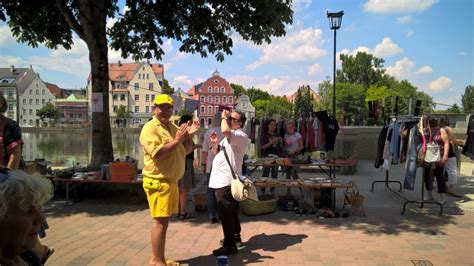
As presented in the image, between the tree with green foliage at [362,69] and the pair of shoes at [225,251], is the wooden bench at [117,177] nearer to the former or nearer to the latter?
the pair of shoes at [225,251]

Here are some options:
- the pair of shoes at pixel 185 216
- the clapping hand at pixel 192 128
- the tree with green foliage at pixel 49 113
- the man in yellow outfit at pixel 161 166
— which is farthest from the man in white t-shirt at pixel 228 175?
the tree with green foliage at pixel 49 113

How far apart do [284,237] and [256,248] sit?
62 cm

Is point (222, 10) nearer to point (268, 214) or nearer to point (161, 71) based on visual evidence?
point (268, 214)

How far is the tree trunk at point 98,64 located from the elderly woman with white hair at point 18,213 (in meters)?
7.70

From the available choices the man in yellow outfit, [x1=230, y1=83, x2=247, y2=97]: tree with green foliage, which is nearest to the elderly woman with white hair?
the man in yellow outfit

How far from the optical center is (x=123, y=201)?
8.45 meters

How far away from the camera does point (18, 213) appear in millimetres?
1955

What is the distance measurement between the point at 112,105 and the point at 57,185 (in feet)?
287

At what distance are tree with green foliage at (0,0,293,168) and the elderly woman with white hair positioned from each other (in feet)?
25.4

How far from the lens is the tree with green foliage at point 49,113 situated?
308 feet

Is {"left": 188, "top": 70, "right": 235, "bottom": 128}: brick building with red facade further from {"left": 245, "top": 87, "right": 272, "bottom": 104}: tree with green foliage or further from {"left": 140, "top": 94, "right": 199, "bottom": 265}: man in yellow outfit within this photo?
{"left": 140, "top": 94, "right": 199, "bottom": 265}: man in yellow outfit

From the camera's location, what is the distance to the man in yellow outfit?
4.18 m

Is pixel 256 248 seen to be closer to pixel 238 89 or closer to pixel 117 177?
pixel 117 177

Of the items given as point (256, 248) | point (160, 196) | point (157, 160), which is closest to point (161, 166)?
point (157, 160)
